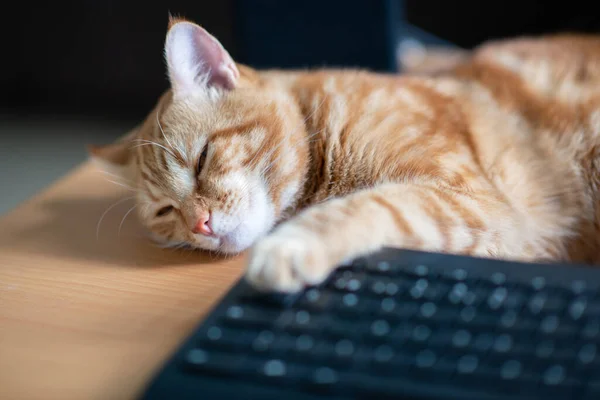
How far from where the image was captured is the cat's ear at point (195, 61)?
1.24m

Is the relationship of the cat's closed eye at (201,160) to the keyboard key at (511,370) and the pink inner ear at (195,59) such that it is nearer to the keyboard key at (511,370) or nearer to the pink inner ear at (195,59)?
the pink inner ear at (195,59)

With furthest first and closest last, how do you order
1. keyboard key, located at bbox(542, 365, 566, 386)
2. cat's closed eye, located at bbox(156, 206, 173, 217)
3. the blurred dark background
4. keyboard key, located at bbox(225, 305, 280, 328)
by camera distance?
the blurred dark background < cat's closed eye, located at bbox(156, 206, 173, 217) < keyboard key, located at bbox(225, 305, 280, 328) < keyboard key, located at bbox(542, 365, 566, 386)

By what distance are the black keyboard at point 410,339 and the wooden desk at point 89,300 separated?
120 millimetres

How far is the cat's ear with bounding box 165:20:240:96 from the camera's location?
1243mm

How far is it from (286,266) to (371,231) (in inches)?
7.3

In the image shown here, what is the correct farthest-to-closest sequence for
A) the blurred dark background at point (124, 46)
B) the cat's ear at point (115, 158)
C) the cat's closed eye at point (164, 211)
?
1. the blurred dark background at point (124, 46)
2. the cat's ear at point (115, 158)
3. the cat's closed eye at point (164, 211)

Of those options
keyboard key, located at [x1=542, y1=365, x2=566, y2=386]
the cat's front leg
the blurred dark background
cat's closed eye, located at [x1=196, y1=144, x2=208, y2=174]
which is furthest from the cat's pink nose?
the blurred dark background

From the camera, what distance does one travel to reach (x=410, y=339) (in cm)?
74

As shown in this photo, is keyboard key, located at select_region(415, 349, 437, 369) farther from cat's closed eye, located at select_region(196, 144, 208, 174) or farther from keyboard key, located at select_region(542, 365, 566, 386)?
cat's closed eye, located at select_region(196, 144, 208, 174)

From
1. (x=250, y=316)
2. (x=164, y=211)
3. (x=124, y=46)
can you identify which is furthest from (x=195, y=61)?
(x=124, y=46)

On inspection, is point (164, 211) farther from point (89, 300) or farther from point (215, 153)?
point (89, 300)

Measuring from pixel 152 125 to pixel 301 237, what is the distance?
651 millimetres

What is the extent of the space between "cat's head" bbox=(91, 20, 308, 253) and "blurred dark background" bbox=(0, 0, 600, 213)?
549 mm

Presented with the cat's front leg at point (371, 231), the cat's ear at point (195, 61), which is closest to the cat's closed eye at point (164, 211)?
the cat's ear at point (195, 61)
